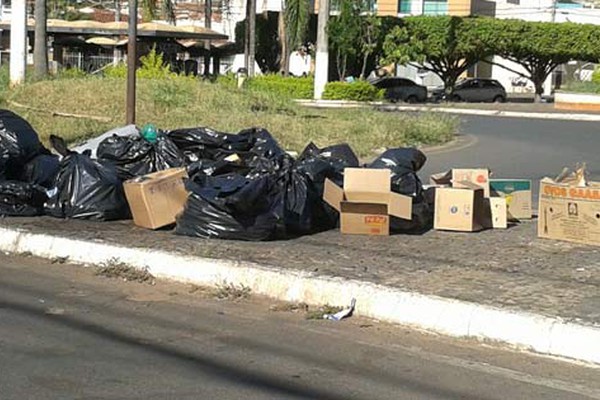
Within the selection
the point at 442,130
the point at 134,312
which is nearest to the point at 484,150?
the point at 442,130

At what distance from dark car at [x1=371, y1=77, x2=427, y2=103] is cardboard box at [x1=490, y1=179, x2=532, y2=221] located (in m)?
36.7

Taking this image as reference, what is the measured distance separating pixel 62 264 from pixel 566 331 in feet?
16.2

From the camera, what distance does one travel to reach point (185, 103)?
2183cm

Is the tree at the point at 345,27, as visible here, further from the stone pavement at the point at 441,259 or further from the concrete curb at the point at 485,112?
the stone pavement at the point at 441,259

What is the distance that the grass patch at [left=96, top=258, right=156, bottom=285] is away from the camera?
8.74 meters

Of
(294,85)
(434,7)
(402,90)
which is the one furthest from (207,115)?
(434,7)

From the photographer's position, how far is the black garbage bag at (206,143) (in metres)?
11.5

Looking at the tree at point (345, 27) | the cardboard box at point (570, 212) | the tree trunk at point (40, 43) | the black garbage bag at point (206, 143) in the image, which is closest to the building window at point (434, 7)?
the tree at point (345, 27)

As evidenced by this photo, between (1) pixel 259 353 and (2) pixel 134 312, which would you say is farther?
(2) pixel 134 312

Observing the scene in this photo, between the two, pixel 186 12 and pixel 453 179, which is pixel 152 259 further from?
pixel 186 12

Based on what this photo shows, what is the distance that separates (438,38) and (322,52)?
8563mm

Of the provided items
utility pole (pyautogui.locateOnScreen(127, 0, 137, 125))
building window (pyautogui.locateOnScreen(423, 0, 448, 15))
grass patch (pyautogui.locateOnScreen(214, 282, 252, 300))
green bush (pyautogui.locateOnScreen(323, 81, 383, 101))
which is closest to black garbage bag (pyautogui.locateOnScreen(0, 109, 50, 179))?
grass patch (pyautogui.locateOnScreen(214, 282, 252, 300))

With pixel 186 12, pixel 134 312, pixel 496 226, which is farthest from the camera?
pixel 186 12

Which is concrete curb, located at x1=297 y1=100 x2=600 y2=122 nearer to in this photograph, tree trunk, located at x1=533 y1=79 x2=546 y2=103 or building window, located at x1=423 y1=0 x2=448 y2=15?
tree trunk, located at x1=533 y1=79 x2=546 y2=103
